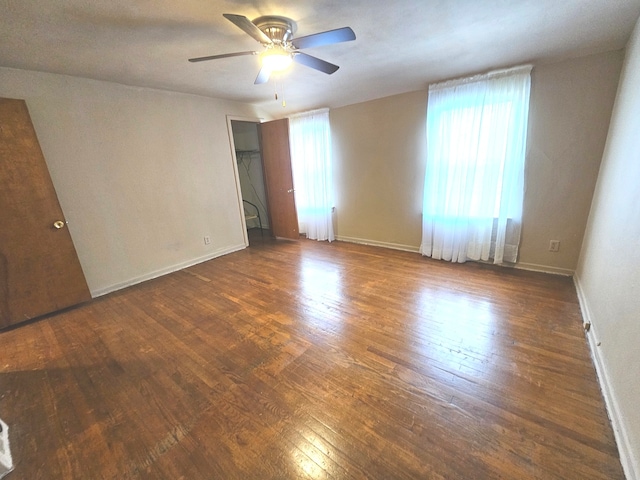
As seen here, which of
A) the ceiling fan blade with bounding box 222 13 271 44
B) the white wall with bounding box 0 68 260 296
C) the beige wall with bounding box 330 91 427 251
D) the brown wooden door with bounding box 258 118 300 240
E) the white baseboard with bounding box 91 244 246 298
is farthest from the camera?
the brown wooden door with bounding box 258 118 300 240

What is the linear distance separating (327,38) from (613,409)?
2622 mm

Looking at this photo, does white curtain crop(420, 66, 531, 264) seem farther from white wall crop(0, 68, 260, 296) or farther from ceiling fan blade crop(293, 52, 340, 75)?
white wall crop(0, 68, 260, 296)

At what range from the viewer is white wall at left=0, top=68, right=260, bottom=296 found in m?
2.57

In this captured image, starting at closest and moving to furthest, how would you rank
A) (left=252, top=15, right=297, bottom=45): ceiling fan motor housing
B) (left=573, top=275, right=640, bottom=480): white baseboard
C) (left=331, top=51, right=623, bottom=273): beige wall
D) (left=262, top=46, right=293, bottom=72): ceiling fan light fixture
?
(left=573, top=275, right=640, bottom=480): white baseboard
(left=252, top=15, right=297, bottom=45): ceiling fan motor housing
(left=262, top=46, right=293, bottom=72): ceiling fan light fixture
(left=331, top=51, right=623, bottom=273): beige wall

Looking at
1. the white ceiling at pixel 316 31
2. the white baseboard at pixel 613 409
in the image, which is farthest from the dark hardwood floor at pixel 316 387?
the white ceiling at pixel 316 31

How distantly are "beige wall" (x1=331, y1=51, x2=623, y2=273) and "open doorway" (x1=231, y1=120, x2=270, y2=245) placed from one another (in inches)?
78.5

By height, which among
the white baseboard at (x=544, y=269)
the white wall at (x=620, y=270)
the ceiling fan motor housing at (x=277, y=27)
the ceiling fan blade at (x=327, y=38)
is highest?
the ceiling fan motor housing at (x=277, y=27)

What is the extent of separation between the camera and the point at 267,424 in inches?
53.4

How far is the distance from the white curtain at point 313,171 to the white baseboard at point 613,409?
3.38 meters

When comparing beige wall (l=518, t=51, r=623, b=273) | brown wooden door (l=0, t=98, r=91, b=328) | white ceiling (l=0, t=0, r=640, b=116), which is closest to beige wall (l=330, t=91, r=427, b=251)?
white ceiling (l=0, t=0, r=640, b=116)

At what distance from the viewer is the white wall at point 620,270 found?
1.18 meters

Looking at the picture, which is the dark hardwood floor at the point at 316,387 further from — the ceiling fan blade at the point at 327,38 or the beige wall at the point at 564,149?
the ceiling fan blade at the point at 327,38

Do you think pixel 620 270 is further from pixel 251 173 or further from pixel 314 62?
pixel 251 173

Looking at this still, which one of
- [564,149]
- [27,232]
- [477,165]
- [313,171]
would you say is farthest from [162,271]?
[564,149]
